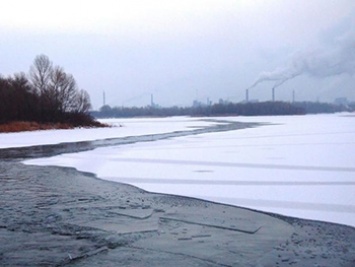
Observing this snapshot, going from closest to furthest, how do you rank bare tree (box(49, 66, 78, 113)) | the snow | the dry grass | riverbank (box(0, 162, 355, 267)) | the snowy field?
riverbank (box(0, 162, 355, 267)) < the snowy field < the snow < the dry grass < bare tree (box(49, 66, 78, 113))

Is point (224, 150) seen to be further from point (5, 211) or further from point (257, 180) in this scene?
point (5, 211)

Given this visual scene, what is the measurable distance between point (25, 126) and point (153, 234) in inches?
1541

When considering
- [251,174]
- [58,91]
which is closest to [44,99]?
[58,91]

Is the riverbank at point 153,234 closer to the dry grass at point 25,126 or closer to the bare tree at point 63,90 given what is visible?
the dry grass at point 25,126

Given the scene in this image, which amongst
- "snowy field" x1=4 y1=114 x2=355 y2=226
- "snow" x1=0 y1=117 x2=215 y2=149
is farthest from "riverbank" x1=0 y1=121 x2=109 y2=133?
"snowy field" x1=4 y1=114 x2=355 y2=226

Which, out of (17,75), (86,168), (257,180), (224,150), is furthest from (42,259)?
(17,75)

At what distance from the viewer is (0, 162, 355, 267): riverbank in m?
5.40

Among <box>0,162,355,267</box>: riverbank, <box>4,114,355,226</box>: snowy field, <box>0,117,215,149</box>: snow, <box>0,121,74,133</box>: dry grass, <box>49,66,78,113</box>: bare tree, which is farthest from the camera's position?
<box>49,66,78,113</box>: bare tree

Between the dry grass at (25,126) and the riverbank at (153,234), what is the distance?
107ft

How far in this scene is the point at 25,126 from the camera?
43.0m

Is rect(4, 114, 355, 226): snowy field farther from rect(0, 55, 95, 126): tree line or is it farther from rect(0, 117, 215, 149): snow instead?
rect(0, 55, 95, 126): tree line

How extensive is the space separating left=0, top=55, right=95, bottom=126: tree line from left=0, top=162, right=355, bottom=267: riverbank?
39502 millimetres

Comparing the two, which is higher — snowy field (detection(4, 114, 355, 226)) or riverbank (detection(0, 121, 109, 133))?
riverbank (detection(0, 121, 109, 133))

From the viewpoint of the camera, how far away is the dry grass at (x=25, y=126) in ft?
132
